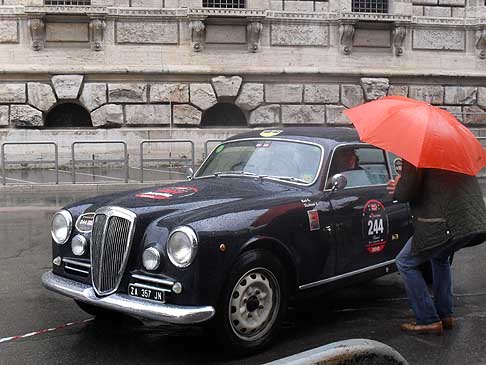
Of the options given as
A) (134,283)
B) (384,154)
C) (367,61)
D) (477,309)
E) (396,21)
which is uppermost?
(396,21)

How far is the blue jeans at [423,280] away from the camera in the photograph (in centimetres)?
468

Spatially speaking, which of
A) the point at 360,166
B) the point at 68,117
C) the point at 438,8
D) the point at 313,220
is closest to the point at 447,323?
the point at 313,220

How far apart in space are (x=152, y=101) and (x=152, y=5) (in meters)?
2.87

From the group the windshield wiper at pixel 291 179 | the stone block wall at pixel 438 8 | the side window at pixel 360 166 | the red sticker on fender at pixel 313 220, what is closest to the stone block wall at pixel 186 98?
the stone block wall at pixel 438 8

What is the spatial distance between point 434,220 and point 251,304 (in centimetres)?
154

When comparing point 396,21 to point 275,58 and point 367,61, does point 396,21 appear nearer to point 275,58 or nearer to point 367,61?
point 367,61

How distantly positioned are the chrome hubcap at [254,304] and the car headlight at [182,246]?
0.44m

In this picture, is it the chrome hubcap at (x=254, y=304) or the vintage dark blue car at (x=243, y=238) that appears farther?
the chrome hubcap at (x=254, y=304)

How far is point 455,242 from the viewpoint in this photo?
4531 mm

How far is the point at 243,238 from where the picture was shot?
4.23m

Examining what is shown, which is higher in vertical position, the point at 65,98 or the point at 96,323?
the point at 65,98

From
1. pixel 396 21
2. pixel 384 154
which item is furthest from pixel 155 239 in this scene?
pixel 396 21

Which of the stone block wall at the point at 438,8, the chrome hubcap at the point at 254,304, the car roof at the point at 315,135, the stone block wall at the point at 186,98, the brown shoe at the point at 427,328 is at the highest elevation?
the stone block wall at the point at 438,8

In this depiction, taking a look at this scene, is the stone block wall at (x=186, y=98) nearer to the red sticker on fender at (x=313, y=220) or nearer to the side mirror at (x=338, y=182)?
the side mirror at (x=338, y=182)
